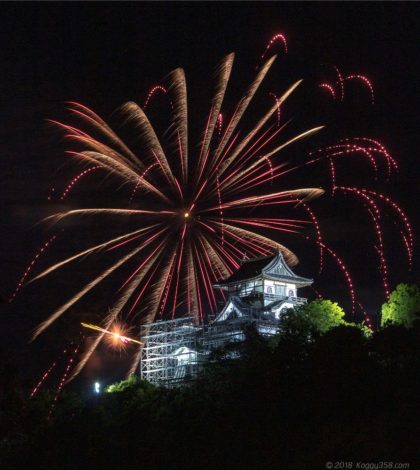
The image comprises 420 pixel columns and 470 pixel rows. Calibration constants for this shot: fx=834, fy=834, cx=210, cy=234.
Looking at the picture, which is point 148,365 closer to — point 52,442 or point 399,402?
point 52,442

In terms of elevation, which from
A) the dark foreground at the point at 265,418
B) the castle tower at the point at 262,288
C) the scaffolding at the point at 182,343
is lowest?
the dark foreground at the point at 265,418

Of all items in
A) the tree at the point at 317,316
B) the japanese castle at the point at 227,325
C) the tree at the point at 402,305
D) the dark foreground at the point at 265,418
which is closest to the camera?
the dark foreground at the point at 265,418

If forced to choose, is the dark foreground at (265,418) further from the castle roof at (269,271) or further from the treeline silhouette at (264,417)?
the castle roof at (269,271)

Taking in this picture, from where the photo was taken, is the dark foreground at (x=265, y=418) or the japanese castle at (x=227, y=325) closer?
the dark foreground at (x=265, y=418)

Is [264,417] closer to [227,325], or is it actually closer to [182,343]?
[227,325]

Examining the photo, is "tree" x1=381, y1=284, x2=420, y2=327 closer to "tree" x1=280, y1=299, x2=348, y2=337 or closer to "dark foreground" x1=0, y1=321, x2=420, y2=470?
"tree" x1=280, y1=299, x2=348, y2=337

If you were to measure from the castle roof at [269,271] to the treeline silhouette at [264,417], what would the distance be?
12.2m

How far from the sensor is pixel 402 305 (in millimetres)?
51250

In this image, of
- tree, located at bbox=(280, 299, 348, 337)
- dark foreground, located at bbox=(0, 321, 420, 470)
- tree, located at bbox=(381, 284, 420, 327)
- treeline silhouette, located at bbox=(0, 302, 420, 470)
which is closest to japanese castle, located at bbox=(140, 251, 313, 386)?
tree, located at bbox=(280, 299, 348, 337)

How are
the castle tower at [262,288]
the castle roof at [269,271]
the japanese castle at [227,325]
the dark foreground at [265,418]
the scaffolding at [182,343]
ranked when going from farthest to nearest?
the castle roof at [269,271], the castle tower at [262,288], the japanese castle at [227,325], the scaffolding at [182,343], the dark foreground at [265,418]

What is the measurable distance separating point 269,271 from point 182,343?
803 centimetres

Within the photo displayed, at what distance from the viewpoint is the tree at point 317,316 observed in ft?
159

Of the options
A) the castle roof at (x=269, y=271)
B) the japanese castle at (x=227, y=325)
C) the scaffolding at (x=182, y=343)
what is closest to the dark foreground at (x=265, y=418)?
the scaffolding at (x=182, y=343)

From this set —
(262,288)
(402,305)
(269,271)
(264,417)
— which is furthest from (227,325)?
(264,417)
